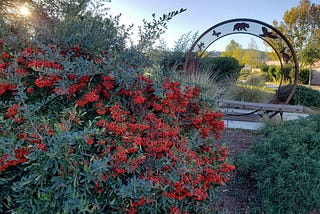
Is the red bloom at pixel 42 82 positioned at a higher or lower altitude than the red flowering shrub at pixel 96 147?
higher

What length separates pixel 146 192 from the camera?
108cm

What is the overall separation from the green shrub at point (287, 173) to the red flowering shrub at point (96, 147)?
2.08 ft

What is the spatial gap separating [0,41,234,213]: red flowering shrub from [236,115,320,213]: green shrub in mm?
634

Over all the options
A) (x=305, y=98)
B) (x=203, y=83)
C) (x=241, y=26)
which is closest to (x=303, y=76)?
(x=305, y=98)

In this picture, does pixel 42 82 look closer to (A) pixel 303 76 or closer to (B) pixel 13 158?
(B) pixel 13 158

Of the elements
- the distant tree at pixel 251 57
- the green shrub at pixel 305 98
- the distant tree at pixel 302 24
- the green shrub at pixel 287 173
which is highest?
the distant tree at pixel 302 24

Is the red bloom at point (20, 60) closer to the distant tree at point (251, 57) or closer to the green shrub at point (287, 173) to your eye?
the green shrub at point (287, 173)

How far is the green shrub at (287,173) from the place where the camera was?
179 centimetres

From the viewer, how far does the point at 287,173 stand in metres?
1.85

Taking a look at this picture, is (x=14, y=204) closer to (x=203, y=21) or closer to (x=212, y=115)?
(x=212, y=115)

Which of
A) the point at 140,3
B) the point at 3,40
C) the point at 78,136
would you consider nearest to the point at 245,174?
the point at 78,136

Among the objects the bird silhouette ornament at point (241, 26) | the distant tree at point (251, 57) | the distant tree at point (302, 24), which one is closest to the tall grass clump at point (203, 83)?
the bird silhouette ornament at point (241, 26)

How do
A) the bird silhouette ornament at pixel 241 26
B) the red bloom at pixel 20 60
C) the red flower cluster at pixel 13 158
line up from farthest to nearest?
the bird silhouette ornament at pixel 241 26
the red bloom at pixel 20 60
the red flower cluster at pixel 13 158

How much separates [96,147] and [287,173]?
1.57 metres
